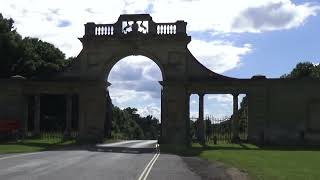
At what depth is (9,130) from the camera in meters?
52.1

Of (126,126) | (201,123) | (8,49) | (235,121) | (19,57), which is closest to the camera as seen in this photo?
(235,121)

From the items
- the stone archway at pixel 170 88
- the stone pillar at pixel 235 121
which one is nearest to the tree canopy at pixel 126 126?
the stone archway at pixel 170 88

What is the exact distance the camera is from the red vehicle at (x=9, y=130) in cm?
5150

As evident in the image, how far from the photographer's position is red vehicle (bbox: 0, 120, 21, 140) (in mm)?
51500

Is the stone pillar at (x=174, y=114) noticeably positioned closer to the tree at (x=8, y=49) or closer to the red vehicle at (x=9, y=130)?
the red vehicle at (x=9, y=130)

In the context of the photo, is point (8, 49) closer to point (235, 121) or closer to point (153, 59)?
point (153, 59)

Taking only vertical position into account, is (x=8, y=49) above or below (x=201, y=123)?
above

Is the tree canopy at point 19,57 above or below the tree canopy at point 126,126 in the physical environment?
above

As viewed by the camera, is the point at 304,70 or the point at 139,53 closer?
the point at 139,53

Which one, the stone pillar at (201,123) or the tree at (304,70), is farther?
the tree at (304,70)

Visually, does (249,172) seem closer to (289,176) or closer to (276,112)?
(289,176)

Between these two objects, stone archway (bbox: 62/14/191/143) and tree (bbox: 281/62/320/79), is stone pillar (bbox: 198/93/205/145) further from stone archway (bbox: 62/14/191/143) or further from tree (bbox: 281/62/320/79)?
tree (bbox: 281/62/320/79)

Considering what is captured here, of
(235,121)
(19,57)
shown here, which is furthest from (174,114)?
(19,57)

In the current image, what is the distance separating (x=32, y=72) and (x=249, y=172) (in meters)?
51.9
